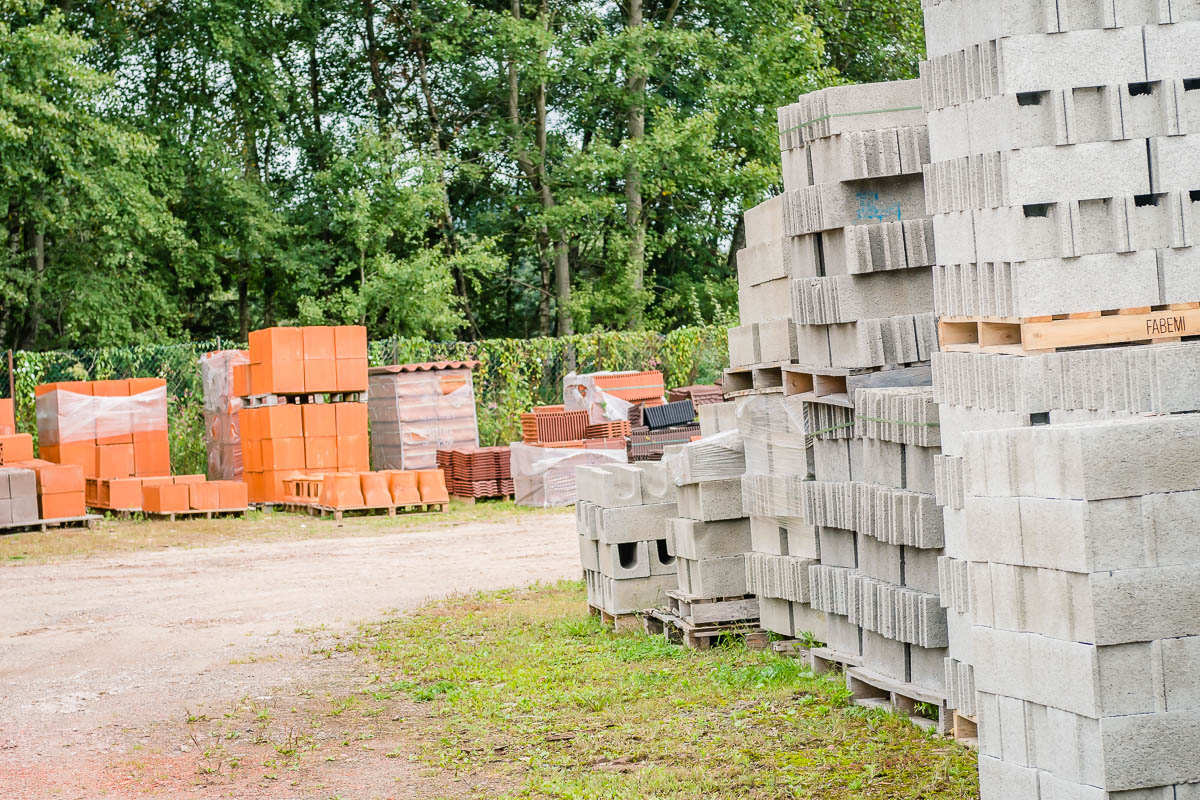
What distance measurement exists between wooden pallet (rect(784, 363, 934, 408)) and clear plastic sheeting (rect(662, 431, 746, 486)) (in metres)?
0.84

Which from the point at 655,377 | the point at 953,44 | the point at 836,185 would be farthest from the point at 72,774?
the point at 655,377

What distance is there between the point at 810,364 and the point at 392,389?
15.2 m

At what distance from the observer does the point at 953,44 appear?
6164mm

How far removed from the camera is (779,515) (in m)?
8.12

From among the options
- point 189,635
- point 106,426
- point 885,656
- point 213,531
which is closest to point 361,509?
point 213,531

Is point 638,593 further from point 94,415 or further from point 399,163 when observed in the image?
point 399,163

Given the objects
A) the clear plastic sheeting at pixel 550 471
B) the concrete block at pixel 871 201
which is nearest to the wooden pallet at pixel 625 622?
the concrete block at pixel 871 201

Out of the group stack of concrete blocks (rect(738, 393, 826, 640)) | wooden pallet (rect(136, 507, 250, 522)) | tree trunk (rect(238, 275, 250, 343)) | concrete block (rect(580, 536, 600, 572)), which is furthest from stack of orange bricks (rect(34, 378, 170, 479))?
stack of concrete blocks (rect(738, 393, 826, 640))

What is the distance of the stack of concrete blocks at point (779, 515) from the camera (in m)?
8.01

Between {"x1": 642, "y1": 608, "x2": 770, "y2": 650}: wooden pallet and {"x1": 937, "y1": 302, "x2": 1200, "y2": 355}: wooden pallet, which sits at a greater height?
{"x1": 937, "y1": 302, "x2": 1200, "y2": 355}: wooden pallet

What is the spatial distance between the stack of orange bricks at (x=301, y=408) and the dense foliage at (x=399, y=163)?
→ 7.15 meters

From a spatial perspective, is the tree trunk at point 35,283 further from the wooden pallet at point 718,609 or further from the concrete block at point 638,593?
the wooden pallet at point 718,609

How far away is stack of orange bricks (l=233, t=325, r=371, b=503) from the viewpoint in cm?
2111

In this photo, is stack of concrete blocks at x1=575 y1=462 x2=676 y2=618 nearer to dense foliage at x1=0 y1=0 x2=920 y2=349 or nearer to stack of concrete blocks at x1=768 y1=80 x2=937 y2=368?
stack of concrete blocks at x1=768 y1=80 x2=937 y2=368
